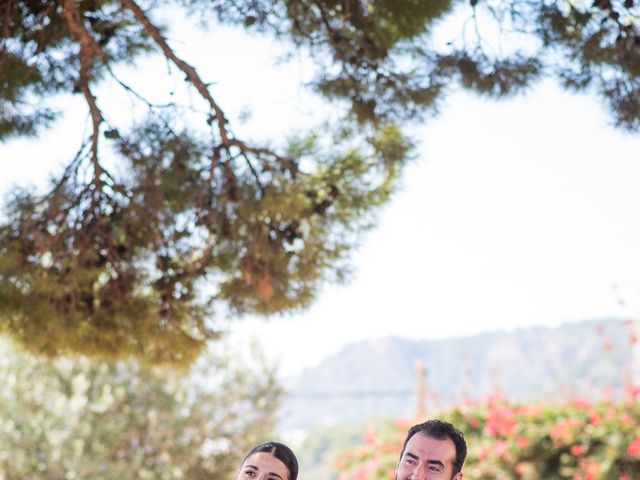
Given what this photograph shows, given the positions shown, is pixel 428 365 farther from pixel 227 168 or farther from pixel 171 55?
pixel 171 55

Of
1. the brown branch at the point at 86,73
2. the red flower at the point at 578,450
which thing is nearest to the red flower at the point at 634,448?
the red flower at the point at 578,450

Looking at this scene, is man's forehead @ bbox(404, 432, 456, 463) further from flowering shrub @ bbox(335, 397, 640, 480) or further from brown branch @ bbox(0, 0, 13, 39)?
flowering shrub @ bbox(335, 397, 640, 480)

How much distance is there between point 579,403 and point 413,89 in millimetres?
3222

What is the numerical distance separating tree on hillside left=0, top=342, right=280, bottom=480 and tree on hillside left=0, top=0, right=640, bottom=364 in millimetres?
3496

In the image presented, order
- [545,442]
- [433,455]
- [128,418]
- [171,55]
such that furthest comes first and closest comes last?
[128,418] < [545,442] < [171,55] < [433,455]

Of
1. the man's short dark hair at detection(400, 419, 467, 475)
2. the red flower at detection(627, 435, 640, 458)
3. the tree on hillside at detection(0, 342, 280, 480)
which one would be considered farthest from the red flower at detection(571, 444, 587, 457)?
the man's short dark hair at detection(400, 419, 467, 475)

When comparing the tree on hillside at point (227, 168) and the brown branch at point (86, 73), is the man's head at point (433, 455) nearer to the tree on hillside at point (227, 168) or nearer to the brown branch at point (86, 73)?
the tree on hillside at point (227, 168)

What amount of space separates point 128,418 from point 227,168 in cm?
494

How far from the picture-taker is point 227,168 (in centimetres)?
394

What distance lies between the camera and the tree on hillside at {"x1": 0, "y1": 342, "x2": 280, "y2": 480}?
307 inches

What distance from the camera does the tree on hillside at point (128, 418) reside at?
7793mm

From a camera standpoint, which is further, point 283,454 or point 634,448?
point 634,448

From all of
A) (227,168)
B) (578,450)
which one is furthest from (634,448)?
(227,168)

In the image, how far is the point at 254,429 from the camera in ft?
29.7
